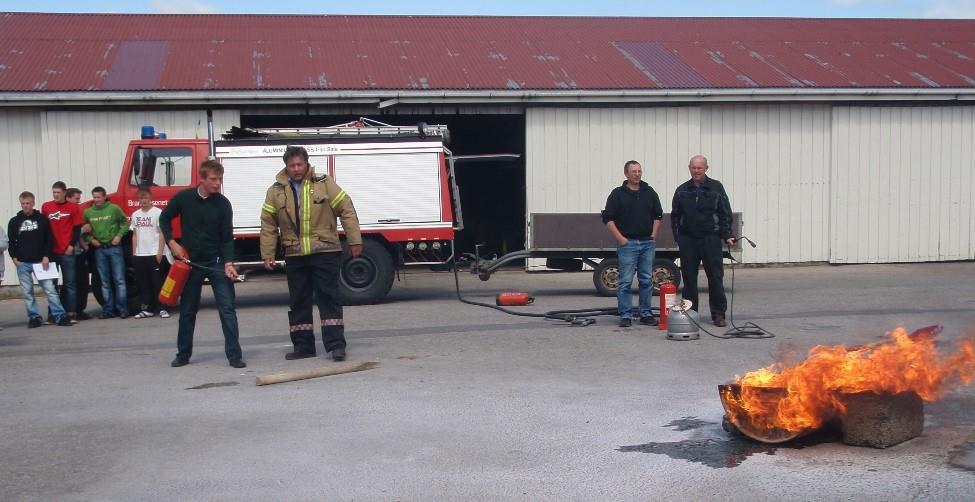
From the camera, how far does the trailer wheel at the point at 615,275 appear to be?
14617 millimetres

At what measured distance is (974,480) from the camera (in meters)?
5.33

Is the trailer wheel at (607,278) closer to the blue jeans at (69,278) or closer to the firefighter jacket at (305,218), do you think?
the firefighter jacket at (305,218)

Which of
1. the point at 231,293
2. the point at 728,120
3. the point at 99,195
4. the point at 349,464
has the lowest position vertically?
the point at 349,464

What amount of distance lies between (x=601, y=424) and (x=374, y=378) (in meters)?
2.46

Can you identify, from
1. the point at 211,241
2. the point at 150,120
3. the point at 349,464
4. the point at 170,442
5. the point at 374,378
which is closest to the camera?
the point at 349,464

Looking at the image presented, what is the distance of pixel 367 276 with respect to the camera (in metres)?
14.1

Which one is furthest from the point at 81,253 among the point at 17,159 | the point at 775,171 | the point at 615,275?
the point at 775,171

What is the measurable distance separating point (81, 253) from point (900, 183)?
15217 millimetres

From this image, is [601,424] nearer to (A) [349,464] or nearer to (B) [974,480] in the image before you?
(A) [349,464]

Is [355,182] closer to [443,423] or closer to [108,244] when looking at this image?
[108,244]

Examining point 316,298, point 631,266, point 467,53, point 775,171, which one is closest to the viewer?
Result: point 316,298

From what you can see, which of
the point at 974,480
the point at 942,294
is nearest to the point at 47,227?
the point at 974,480

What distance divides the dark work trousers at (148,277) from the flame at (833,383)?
9.54m

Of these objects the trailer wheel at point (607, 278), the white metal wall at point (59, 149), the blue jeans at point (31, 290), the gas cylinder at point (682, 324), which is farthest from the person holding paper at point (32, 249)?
the gas cylinder at point (682, 324)
